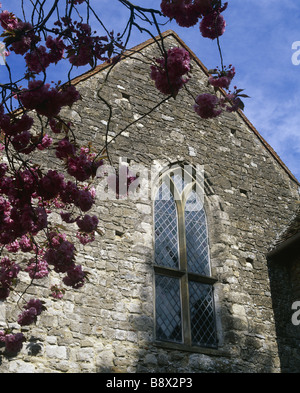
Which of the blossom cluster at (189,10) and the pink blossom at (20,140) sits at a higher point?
the blossom cluster at (189,10)

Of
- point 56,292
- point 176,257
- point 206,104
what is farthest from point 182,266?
point 206,104

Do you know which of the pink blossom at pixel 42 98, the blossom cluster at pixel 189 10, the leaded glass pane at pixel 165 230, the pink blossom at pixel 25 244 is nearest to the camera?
the pink blossom at pixel 42 98

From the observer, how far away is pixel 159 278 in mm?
6754

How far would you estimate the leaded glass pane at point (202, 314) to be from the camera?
6.59m

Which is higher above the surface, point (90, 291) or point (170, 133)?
point (170, 133)

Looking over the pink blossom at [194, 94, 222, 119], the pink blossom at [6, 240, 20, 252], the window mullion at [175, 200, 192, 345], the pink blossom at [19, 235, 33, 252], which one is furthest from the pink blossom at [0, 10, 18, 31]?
the window mullion at [175, 200, 192, 345]

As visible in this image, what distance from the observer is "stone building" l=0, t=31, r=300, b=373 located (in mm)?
5781

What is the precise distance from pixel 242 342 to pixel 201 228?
1.76 meters

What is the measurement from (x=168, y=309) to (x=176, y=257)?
→ 79 centimetres

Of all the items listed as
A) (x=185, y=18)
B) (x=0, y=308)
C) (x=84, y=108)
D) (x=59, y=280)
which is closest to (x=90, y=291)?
(x=59, y=280)

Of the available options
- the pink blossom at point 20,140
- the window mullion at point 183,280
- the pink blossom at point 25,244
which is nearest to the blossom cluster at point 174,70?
the pink blossom at point 20,140

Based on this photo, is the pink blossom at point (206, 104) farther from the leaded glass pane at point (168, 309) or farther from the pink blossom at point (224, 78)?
the leaded glass pane at point (168, 309)

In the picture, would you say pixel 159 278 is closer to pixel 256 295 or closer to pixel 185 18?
pixel 256 295

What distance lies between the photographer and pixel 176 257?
23.2 ft
